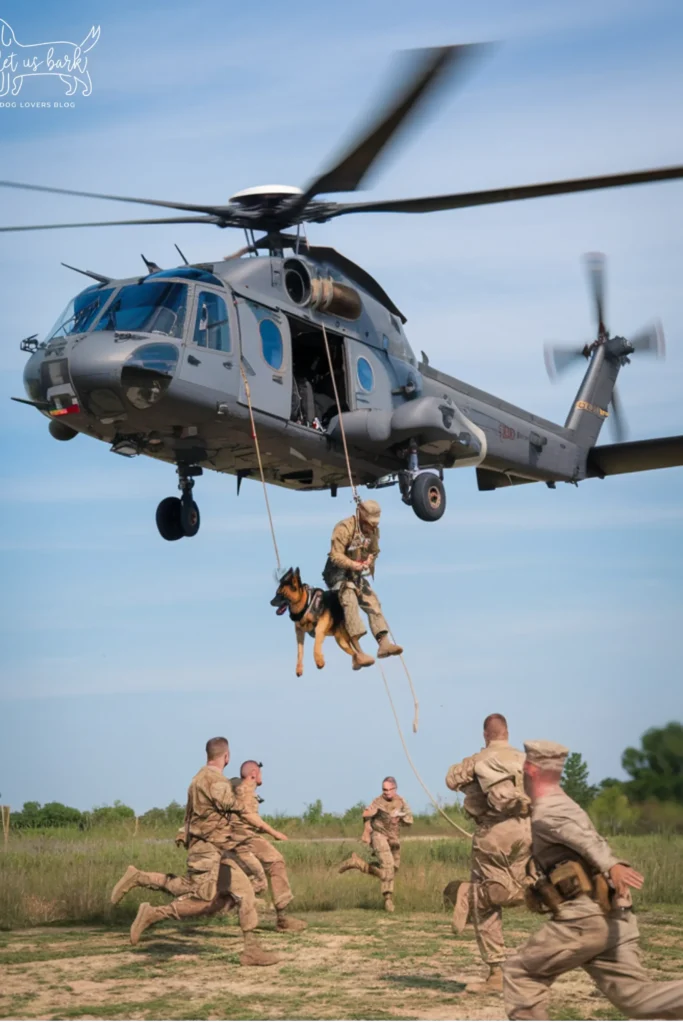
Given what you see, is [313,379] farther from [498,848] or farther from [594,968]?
[594,968]

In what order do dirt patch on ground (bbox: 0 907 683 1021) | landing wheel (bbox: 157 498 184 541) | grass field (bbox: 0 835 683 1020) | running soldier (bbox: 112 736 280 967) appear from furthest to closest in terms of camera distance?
landing wheel (bbox: 157 498 184 541) < running soldier (bbox: 112 736 280 967) < grass field (bbox: 0 835 683 1020) < dirt patch on ground (bbox: 0 907 683 1021)

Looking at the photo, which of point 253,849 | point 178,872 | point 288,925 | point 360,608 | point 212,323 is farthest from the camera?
point 178,872

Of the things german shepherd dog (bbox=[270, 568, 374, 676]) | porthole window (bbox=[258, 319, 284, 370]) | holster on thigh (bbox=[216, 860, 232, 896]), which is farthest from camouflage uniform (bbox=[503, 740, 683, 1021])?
porthole window (bbox=[258, 319, 284, 370])

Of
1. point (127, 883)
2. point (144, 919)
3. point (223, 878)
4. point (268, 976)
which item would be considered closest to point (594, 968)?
point (268, 976)

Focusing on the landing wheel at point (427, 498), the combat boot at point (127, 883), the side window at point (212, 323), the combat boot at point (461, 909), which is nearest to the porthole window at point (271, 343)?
the side window at point (212, 323)

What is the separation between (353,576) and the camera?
13.5 metres

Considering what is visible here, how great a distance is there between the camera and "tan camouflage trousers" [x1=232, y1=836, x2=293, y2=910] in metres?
11.8

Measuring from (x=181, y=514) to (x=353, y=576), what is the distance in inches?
139

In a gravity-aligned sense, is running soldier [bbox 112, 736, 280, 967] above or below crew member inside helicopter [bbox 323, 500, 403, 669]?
below

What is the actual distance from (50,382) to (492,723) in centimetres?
652

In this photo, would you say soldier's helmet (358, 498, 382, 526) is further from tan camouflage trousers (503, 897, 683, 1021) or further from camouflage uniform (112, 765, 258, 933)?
tan camouflage trousers (503, 897, 683, 1021)

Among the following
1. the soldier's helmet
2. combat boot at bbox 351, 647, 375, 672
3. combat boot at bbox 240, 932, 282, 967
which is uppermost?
the soldier's helmet

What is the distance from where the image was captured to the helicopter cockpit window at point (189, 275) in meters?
14.9

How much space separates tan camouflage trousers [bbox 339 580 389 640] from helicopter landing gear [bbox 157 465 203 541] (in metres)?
3.45
